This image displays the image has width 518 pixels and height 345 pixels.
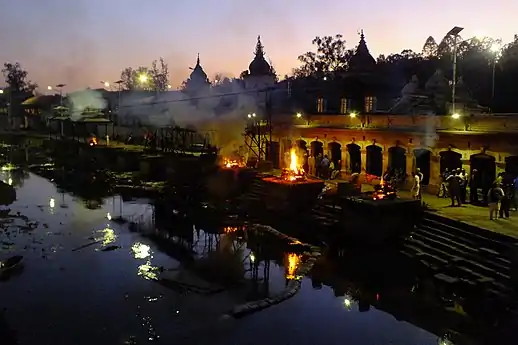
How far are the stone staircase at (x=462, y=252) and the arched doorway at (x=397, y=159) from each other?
801 centimetres

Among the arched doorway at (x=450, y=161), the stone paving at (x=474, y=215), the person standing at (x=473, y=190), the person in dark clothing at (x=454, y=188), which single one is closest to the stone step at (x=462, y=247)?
the stone paving at (x=474, y=215)

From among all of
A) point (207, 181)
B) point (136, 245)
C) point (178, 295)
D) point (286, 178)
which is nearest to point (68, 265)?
point (136, 245)

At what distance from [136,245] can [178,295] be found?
21.4 ft

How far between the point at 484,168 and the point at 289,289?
12.5 meters

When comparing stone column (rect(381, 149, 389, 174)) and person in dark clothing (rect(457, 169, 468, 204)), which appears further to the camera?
stone column (rect(381, 149, 389, 174))

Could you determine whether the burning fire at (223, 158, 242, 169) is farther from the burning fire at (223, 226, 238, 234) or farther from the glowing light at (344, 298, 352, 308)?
the glowing light at (344, 298, 352, 308)

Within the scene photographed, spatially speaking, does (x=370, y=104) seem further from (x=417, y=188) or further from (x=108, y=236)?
(x=108, y=236)

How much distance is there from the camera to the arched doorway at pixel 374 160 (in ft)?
95.0

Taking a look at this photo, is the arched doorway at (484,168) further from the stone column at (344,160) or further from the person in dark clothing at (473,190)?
the stone column at (344,160)

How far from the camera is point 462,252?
1680 centimetres

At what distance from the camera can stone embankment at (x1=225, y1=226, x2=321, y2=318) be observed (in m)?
14.2

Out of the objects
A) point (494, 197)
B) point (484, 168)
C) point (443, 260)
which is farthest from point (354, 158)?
point (443, 260)

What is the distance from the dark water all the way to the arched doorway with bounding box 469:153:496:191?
983 cm

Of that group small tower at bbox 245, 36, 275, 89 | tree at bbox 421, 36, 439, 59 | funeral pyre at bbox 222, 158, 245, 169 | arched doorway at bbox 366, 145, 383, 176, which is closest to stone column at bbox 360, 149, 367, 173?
arched doorway at bbox 366, 145, 383, 176
